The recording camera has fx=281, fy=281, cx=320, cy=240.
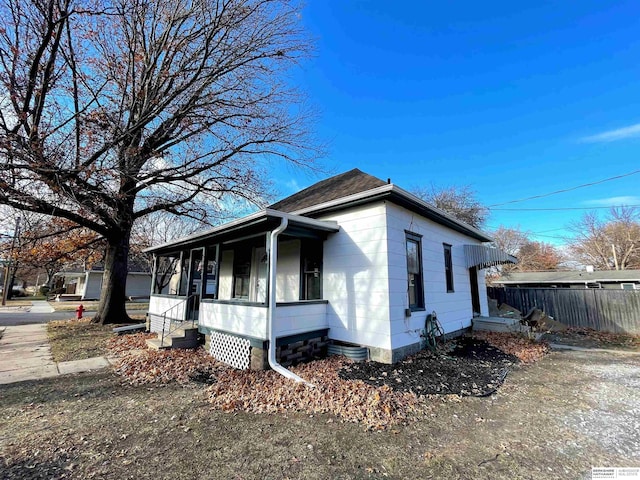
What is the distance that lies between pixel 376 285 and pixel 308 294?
211 cm

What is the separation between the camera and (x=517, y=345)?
771 centimetres

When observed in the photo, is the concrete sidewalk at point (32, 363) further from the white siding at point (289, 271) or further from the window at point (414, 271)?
the window at point (414, 271)

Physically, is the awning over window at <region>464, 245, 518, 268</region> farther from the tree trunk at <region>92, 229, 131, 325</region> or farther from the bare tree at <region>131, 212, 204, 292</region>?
the bare tree at <region>131, 212, 204, 292</region>

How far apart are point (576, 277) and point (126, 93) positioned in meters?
28.6

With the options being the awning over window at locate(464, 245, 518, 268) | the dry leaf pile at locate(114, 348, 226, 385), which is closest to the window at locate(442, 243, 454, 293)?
the awning over window at locate(464, 245, 518, 268)

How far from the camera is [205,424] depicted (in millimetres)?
3609

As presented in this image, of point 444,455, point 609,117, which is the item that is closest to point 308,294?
point 444,455

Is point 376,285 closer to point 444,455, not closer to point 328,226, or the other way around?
point 328,226

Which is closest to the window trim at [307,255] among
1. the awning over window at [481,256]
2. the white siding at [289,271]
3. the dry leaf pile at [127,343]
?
the white siding at [289,271]

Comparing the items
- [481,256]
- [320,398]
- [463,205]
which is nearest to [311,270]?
[320,398]

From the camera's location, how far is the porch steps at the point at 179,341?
7.46m

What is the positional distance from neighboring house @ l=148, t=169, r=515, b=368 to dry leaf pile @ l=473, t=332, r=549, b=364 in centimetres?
103

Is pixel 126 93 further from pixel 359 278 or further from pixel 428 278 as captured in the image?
pixel 428 278

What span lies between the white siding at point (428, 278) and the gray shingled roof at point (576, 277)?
16.4 meters
